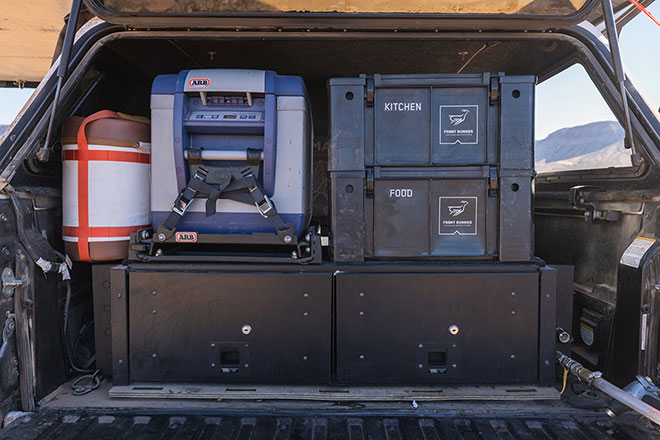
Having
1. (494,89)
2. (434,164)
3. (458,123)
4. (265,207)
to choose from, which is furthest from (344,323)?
(494,89)

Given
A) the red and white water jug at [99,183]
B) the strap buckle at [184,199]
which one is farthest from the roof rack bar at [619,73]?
the red and white water jug at [99,183]

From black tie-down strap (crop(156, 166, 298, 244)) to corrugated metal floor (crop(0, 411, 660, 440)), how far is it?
2.75 feet

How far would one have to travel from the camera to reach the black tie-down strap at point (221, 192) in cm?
183

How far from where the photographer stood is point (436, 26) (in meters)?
1.90

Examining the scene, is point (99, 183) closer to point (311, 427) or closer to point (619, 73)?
point (311, 427)

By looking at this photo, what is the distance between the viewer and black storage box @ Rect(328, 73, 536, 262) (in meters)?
1.84

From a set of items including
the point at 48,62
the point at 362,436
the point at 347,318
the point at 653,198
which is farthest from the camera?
the point at 48,62

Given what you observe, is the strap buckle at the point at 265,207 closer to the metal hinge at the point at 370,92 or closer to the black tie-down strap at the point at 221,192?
the black tie-down strap at the point at 221,192

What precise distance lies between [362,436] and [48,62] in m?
4.83

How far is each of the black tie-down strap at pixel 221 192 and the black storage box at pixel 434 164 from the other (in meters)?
0.30

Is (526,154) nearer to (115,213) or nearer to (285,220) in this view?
(285,220)

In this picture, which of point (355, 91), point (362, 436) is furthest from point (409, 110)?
point (362, 436)

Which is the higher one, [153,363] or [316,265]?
[316,265]

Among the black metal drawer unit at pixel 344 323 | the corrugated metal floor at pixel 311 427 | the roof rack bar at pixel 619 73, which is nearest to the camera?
the corrugated metal floor at pixel 311 427
